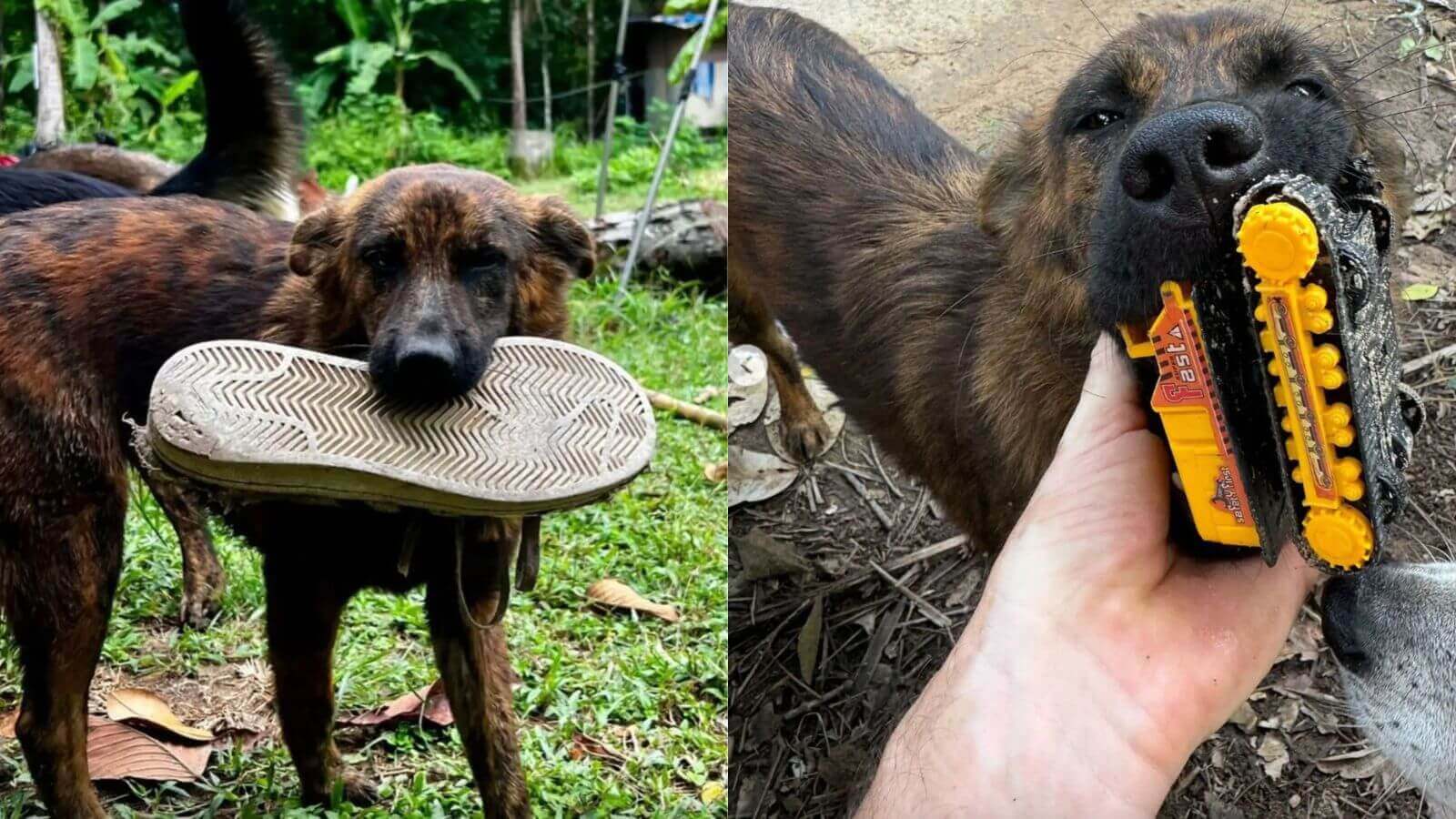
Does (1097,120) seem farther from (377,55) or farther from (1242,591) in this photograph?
(377,55)

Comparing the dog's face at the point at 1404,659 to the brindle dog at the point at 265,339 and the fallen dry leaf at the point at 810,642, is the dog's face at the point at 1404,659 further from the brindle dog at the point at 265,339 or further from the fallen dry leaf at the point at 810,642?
the brindle dog at the point at 265,339

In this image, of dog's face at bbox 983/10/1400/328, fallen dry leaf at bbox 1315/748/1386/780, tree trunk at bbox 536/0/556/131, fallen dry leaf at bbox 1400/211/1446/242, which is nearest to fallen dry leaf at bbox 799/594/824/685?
dog's face at bbox 983/10/1400/328

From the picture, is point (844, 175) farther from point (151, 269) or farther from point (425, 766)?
point (425, 766)

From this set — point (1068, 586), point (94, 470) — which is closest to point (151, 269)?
point (94, 470)

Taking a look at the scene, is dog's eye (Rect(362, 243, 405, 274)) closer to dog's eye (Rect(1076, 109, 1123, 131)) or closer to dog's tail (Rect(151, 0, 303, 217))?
dog's tail (Rect(151, 0, 303, 217))

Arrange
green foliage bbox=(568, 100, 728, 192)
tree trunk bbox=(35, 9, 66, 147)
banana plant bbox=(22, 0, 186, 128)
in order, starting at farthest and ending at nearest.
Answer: banana plant bbox=(22, 0, 186, 128) < tree trunk bbox=(35, 9, 66, 147) < green foliage bbox=(568, 100, 728, 192)
